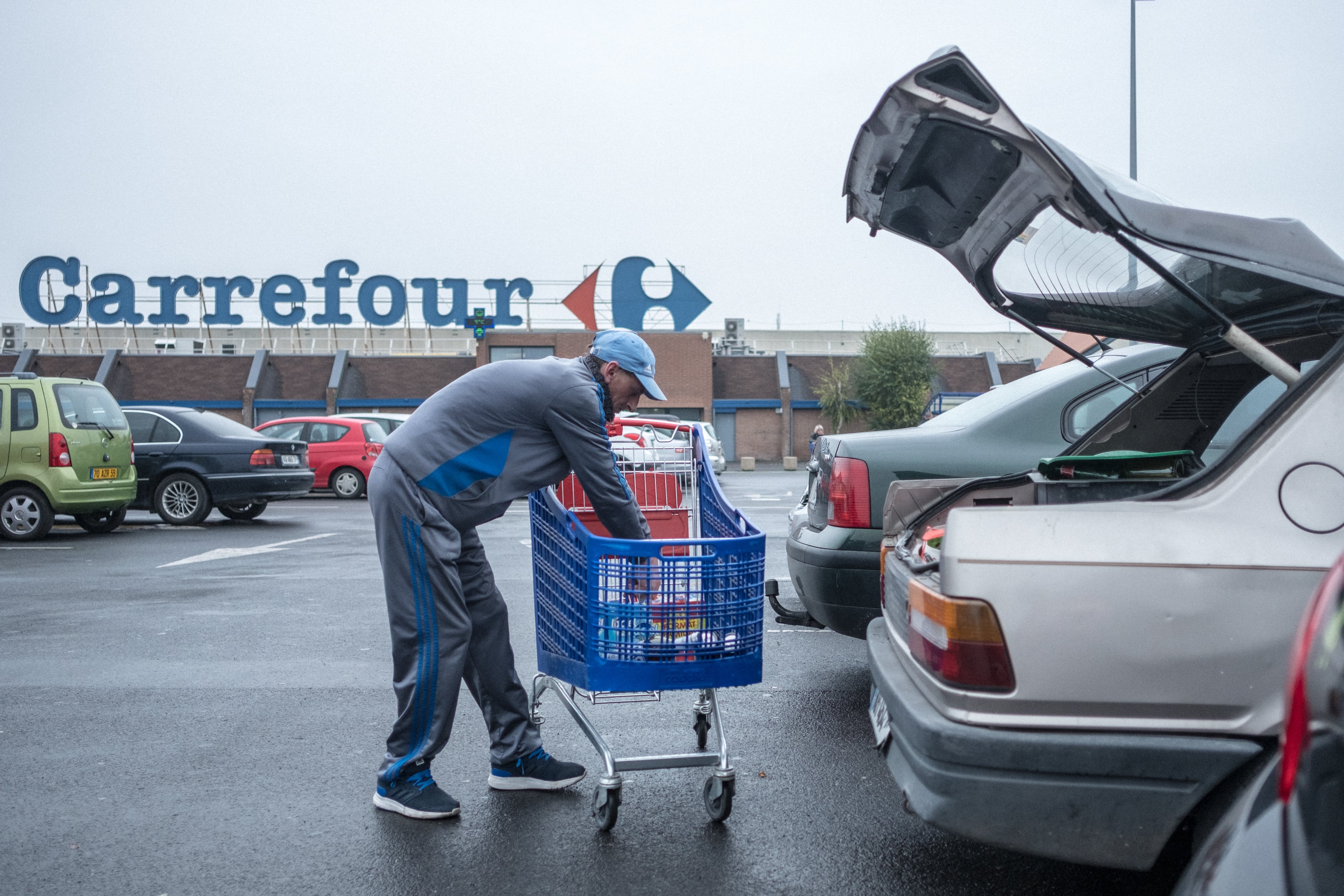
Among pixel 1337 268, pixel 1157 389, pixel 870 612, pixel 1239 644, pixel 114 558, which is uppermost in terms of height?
pixel 1337 268

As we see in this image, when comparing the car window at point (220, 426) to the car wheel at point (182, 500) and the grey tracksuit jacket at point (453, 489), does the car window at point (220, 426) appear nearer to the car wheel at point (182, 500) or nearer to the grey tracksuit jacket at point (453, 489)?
the car wheel at point (182, 500)

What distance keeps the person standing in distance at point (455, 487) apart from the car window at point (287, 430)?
15.9 metres

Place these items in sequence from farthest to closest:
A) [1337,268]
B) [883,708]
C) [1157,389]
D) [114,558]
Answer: [114,558] → [1157,389] → [883,708] → [1337,268]

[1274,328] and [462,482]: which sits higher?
[1274,328]

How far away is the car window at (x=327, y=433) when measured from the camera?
731 inches

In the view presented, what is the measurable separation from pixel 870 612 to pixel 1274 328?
2.02m

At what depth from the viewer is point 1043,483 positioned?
3.49 m

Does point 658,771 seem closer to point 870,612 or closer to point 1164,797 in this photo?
point 870,612

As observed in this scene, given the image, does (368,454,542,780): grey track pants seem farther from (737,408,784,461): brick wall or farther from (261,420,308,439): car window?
(737,408,784,461): brick wall

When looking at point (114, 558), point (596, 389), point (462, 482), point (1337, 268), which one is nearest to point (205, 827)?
point (462, 482)

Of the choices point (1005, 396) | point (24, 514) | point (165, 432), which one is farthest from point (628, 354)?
point (165, 432)

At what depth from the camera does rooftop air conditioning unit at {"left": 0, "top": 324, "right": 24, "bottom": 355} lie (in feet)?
153

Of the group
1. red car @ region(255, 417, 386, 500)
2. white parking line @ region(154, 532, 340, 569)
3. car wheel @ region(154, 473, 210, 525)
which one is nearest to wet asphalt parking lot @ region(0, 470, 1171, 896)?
white parking line @ region(154, 532, 340, 569)

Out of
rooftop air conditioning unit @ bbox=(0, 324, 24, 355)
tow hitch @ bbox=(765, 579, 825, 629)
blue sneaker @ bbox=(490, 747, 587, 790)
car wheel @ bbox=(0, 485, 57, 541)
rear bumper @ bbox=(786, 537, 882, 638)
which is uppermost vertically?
rooftop air conditioning unit @ bbox=(0, 324, 24, 355)
